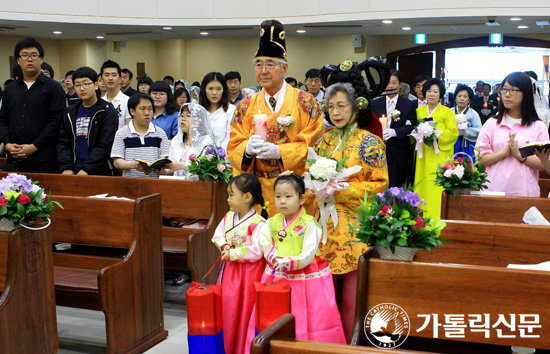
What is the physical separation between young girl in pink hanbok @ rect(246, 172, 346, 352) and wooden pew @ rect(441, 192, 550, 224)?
125 cm

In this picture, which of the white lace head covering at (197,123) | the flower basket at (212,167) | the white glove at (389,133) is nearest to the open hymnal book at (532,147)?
the flower basket at (212,167)

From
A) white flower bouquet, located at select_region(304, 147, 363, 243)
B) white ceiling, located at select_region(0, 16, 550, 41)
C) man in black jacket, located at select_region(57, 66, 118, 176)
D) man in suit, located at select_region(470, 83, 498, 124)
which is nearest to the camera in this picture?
white flower bouquet, located at select_region(304, 147, 363, 243)

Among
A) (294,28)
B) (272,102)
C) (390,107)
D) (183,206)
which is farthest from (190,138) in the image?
(294,28)

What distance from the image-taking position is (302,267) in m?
2.76

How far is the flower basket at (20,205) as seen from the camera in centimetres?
286

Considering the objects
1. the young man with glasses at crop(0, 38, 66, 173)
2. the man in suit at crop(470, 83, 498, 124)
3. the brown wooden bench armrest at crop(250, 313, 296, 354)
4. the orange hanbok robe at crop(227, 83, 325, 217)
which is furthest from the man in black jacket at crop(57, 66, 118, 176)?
the man in suit at crop(470, 83, 498, 124)

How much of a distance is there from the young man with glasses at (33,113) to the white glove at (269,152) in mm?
2664

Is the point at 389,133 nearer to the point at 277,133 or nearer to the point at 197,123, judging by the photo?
the point at 197,123

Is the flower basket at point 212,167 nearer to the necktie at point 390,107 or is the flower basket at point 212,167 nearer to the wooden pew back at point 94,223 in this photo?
the wooden pew back at point 94,223

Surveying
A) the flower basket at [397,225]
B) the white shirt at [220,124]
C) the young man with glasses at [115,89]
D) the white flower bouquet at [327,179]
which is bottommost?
the flower basket at [397,225]

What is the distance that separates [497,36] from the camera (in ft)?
40.0

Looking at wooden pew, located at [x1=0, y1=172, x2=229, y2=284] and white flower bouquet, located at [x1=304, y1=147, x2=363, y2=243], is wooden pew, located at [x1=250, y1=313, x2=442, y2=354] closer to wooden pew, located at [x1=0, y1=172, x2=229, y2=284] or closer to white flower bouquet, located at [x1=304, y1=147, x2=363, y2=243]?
white flower bouquet, located at [x1=304, y1=147, x2=363, y2=243]

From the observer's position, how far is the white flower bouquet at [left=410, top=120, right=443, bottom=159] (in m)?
6.18

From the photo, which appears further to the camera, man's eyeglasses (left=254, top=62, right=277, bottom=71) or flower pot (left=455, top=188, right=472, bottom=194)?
flower pot (left=455, top=188, right=472, bottom=194)
